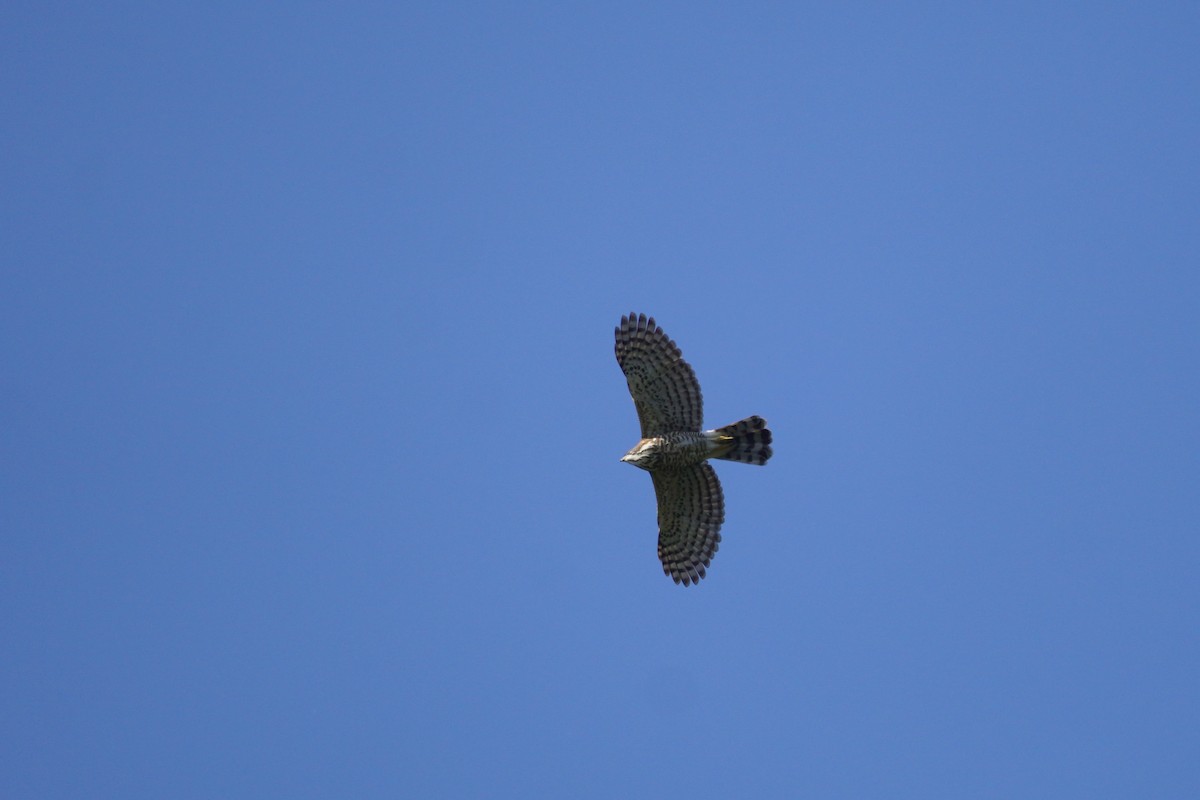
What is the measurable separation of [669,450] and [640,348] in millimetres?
1713

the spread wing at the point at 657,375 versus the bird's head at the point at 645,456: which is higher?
the spread wing at the point at 657,375

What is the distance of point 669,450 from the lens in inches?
765

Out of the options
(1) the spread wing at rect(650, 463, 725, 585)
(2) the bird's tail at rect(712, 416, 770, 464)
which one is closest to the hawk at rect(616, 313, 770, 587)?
(2) the bird's tail at rect(712, 416, 770, 464)

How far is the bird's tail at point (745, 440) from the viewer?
19328 mm

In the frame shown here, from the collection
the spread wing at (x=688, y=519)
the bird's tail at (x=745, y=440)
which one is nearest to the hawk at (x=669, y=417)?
the bird's tail at (x=745, y=440)

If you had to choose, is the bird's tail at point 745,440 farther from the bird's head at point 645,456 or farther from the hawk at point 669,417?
the bird's head at point 645,456

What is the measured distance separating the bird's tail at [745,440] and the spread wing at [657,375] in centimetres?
47

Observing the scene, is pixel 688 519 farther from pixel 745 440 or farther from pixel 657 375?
pixel 657 375

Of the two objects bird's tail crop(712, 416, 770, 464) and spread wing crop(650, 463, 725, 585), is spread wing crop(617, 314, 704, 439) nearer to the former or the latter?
bird's tail crop(712, 416, 770, 464)

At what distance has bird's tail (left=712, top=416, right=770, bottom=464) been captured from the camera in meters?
19.3

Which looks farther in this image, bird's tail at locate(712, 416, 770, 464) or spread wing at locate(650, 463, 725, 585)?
spread wing at locate(650, 463, 725, 585)

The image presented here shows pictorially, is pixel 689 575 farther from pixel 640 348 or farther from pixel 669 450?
pixel 640 348

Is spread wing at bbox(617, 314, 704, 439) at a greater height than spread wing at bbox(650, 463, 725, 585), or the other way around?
spread wing at bbox(617, 314, 704, 439)

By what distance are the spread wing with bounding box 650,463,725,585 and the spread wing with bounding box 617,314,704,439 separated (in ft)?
3.39
